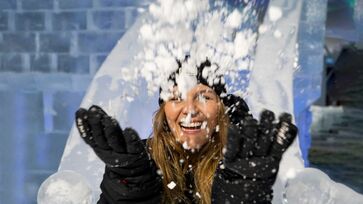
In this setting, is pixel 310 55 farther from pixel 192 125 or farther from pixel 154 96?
pixel 192 125

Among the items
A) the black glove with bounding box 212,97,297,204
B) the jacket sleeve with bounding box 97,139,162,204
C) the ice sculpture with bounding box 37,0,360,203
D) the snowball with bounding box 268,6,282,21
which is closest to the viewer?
the black glove with bounding box 212,97,297,204

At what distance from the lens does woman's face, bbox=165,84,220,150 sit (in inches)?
35.4

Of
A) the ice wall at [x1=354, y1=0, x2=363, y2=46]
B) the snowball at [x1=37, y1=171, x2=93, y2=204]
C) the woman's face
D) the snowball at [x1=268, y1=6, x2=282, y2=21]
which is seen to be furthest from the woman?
the ice wall at [x1=354, y1=0, x2=363, y2=46]

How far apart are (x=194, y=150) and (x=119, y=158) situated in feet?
0.71

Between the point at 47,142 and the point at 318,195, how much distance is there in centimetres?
110

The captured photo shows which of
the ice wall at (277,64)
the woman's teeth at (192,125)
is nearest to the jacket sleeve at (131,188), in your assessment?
the woman's teeth at (192,125)

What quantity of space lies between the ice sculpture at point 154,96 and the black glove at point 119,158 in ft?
0.69

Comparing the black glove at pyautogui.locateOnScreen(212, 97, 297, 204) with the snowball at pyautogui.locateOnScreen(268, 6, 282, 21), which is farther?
the snowball at pyautogui.locateOnScreen(268, 6, 282, 21)

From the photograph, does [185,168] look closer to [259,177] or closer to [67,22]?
[259,177]

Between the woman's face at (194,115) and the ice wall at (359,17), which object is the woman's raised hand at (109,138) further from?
the ice wall at (359,17)

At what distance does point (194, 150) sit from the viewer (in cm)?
94

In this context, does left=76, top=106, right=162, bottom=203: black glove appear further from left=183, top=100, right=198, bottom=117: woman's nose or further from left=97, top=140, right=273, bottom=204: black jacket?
left=183, top=100, right=198, bottom=117: woman's nose

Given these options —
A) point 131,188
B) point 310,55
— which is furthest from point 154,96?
point 310,55

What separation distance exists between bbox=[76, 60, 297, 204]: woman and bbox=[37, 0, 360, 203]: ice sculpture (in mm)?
148
